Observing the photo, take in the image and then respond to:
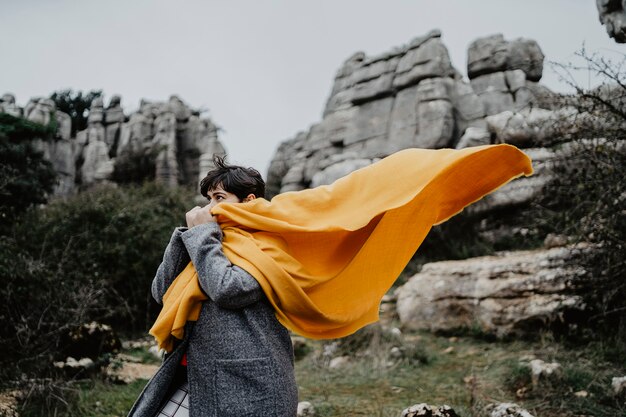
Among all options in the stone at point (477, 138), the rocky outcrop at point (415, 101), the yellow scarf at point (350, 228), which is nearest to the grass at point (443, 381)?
the yellow scarf at point (350, 228)

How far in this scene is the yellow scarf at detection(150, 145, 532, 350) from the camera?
176 cm

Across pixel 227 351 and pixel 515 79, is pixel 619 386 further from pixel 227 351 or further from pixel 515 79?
pixel 515 79

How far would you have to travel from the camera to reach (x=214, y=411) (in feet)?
5.12

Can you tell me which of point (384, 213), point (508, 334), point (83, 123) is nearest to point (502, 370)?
point (508, 334)

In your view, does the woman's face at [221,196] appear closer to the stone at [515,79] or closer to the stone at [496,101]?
the stone at [496,101]

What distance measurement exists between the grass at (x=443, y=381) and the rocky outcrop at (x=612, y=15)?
4935mm

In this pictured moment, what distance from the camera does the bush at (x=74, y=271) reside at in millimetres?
4621

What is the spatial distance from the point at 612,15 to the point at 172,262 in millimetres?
8426

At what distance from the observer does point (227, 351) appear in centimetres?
160

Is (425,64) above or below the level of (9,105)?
below

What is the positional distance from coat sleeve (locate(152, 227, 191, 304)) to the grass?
2419 mm

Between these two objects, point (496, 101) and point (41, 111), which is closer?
point (496, 101)

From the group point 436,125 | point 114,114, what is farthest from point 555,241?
point 114,114

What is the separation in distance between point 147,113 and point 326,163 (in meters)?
14.7
